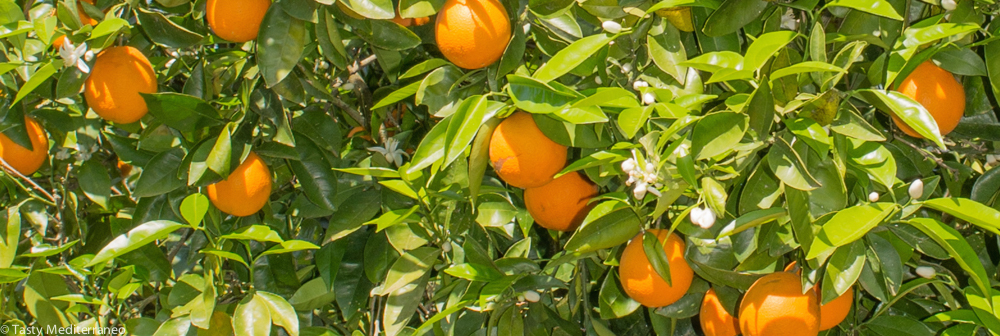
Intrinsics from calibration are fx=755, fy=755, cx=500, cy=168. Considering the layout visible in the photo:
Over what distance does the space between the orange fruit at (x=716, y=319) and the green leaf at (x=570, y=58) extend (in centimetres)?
43

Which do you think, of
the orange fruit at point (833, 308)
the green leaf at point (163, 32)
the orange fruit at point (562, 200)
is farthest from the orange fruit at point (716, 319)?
the green leaf at point (163, 32)

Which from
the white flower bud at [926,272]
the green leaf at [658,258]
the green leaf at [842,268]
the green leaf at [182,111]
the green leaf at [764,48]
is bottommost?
the white flower bud at [926,272]

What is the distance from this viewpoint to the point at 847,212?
84 cm

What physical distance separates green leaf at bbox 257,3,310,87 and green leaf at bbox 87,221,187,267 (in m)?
0.28

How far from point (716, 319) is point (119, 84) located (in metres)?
1.02

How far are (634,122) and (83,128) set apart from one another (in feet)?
3.73

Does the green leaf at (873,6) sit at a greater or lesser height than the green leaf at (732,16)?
greater

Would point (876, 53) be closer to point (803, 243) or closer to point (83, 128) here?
point (803, 243)

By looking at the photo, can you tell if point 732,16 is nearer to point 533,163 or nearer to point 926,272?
point 533,163

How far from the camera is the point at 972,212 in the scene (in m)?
0.80

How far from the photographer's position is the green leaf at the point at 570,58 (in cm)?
92

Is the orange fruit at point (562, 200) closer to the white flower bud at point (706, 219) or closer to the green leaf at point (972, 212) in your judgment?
the white flower bud at point (706, 219)

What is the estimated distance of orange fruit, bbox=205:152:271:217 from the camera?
122cm

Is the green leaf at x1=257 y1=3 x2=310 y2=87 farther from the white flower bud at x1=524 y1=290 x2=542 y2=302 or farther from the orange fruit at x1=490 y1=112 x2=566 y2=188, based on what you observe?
the white flower bud at x1=524 y1=290 x2=542 y2=302
